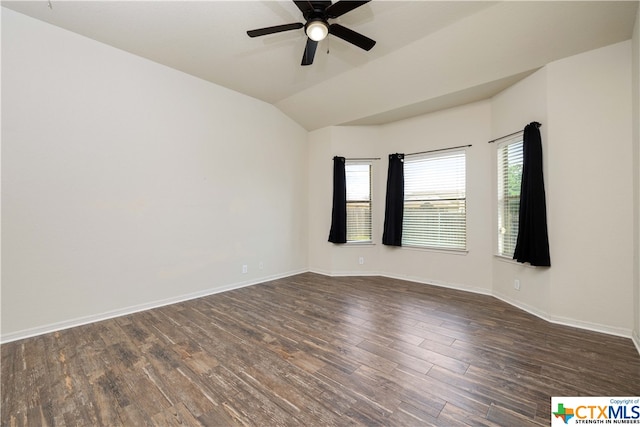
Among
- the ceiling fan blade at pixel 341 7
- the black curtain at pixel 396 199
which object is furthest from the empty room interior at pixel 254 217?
the black curtain at pixel 396 199

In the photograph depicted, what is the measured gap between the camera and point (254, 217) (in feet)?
15.5

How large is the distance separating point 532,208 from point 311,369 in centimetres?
311

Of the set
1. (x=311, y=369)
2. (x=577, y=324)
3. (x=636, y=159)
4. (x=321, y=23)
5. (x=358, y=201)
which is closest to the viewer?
(x=311, y=369)

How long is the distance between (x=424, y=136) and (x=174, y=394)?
15.8ft

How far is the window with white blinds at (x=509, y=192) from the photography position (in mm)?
3564

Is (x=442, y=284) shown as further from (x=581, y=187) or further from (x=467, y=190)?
(x=581, y=187)

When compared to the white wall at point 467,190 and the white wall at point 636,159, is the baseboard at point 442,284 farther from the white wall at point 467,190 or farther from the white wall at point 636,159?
the white wall at point 636,159

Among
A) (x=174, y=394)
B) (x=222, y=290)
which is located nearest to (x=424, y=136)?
(x=222, y=290)

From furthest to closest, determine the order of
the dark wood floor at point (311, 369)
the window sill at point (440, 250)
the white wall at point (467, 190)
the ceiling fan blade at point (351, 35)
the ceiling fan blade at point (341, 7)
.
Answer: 1. the window sill at point (440, 250)
2. the white wall at point (467, 190)
3. the ceiling fan blade at point (351, 35)
4. the ceiling fan blade at point (341, 7)
5. the dark wood floor at point (311, 369)

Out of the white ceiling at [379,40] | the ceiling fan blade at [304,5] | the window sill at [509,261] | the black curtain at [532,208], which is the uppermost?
the white ceiling at [379,40]

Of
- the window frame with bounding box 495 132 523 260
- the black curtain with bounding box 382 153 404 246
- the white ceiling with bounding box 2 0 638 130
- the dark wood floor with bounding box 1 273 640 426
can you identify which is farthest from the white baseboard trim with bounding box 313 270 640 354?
the white ceiling with bounding box 2 0 638 130

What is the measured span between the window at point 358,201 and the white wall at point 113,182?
1.76 metres

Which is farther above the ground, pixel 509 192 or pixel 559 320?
pixel 509 192

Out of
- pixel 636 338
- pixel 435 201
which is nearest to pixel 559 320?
pixel 636 338
